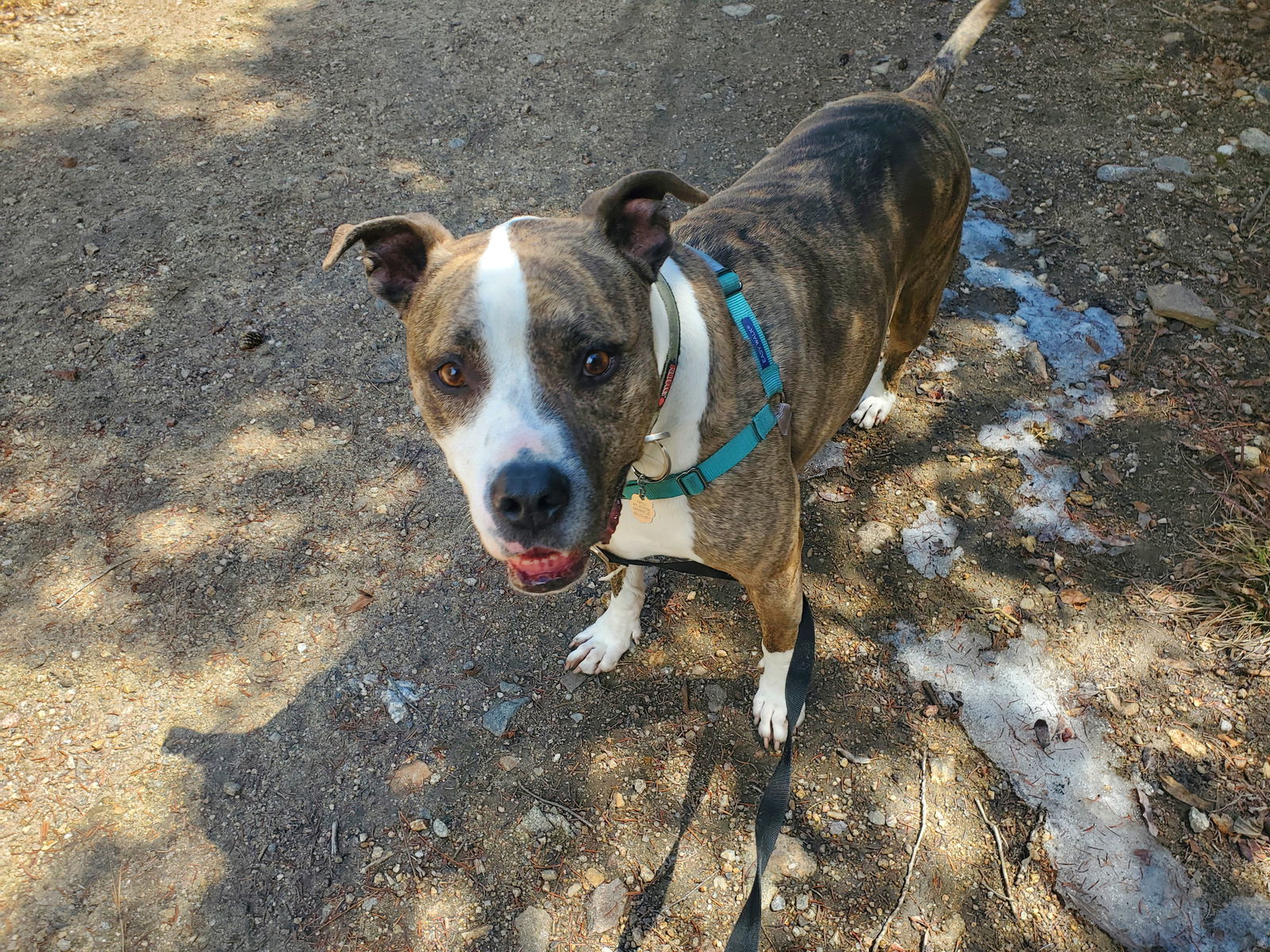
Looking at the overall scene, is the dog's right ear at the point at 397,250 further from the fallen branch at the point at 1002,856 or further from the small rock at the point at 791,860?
the fallen branch at the point at 1002,856

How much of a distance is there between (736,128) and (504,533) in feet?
16.6

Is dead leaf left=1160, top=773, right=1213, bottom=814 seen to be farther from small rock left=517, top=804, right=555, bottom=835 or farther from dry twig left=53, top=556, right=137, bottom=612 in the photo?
dry twig left=53, top=556, right=137, bottom=612

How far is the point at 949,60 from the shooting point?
159 inches

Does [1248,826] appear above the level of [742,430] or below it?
below

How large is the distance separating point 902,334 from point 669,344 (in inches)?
90.0

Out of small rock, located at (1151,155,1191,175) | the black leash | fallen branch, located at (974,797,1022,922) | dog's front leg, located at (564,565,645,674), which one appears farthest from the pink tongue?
small rock, located at (1151,155,1191,175)

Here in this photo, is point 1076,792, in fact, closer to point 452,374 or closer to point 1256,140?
point 452,374

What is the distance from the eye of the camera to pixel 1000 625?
3.50 m

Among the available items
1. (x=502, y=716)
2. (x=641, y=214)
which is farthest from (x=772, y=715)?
(x=641, y=214)

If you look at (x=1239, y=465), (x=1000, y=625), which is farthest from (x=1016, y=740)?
(x=1239, y=465)

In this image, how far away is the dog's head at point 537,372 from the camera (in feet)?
6.28

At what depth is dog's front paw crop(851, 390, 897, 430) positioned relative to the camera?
4.31m

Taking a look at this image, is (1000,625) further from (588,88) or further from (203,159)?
(203,159)

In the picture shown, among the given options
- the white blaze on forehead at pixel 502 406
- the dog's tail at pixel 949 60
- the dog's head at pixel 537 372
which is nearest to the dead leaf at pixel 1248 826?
the dog's head at pixel 537 372
